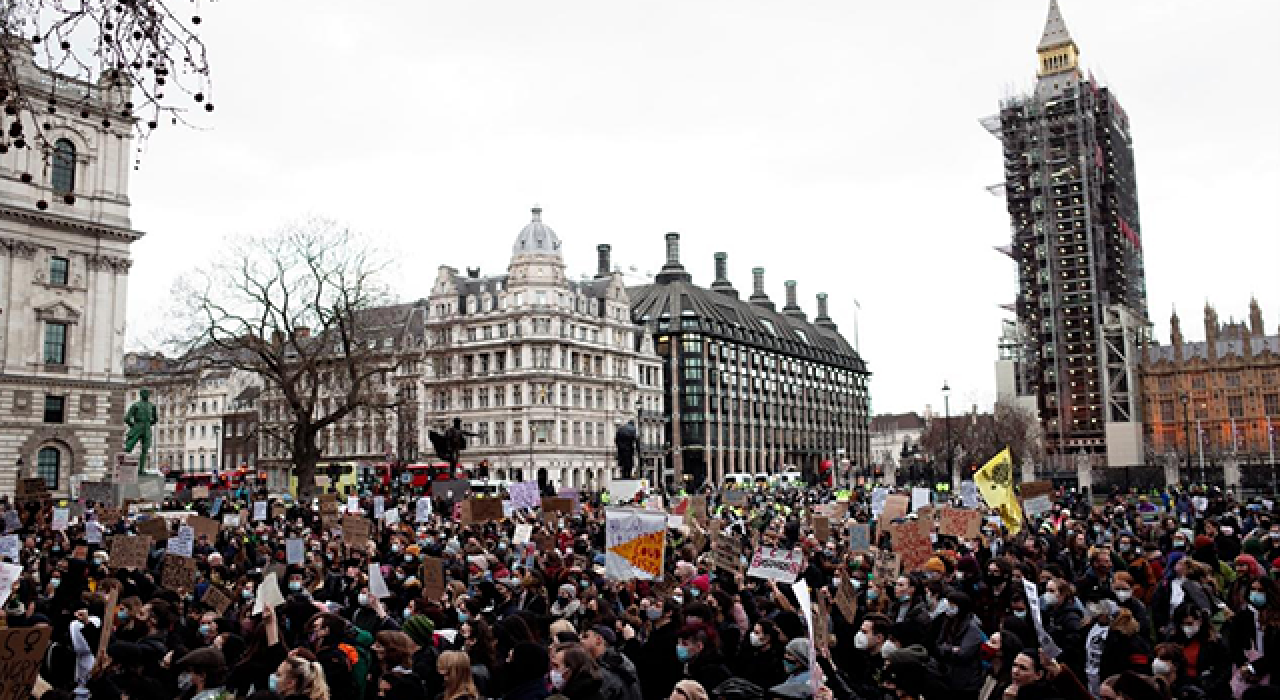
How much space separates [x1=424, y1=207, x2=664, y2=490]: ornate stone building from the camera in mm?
79625

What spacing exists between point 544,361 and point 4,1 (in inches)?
2902

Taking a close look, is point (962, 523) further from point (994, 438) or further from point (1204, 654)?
point (994, 438)

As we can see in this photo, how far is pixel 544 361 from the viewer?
80.4 meters

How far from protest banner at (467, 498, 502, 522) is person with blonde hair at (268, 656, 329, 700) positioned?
15.2m

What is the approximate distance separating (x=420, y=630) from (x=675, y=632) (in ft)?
7.22

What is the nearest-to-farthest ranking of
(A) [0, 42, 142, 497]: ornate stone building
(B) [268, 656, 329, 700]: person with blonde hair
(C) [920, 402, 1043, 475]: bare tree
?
(B) [268, 656, 329, 700]: person with blonde hair
(A) [0, 42, 142, 497]: ornate stone building
(C) [920, 402, 1043, 475]: bare tree

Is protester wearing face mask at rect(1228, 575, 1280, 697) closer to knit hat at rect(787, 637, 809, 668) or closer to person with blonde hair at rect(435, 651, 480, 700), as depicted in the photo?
knit hat at rect(787, 637, 809, 668)

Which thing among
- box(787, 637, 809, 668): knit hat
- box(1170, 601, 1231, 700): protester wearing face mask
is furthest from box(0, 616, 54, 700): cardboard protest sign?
box(1170, 601, 1231, 700): protester wearing face mask

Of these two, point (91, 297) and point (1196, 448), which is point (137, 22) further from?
point (1196, 448)

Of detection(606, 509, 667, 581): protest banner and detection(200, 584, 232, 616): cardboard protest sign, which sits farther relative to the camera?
detection(606, 509, 667, 581): protest banner

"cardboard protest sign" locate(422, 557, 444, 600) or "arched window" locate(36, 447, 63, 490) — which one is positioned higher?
"arched window" locate(36, 447, 63, 490)

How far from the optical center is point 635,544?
Result: 1038cm

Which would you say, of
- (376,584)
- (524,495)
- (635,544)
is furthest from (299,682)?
(524,495)

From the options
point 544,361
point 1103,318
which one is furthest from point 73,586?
point 1103,318
